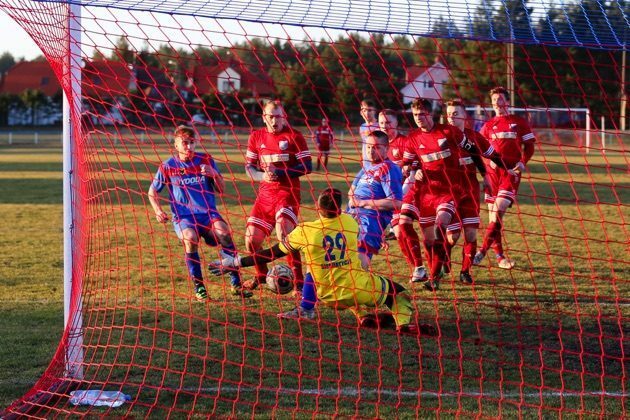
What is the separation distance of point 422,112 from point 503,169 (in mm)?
2785

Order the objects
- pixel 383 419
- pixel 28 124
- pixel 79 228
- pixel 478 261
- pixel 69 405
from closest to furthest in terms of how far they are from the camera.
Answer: pixel 383 419
pixel 69 405
pixel 79 228
pixel 478 261
pixel 28 124

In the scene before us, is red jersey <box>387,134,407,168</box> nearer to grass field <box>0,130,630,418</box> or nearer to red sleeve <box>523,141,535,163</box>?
grass field <box>0,130,630,418</box>

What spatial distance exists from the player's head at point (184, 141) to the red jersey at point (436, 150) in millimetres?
1893

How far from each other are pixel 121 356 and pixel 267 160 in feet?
8.73

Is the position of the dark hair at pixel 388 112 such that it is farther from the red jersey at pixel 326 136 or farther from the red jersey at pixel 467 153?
the red jersey at pixel 467 153

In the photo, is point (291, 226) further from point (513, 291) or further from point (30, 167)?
point (30, 167)

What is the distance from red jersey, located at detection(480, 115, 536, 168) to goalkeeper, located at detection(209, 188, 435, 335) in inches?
141

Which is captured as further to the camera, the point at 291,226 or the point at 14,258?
the point at 14,258

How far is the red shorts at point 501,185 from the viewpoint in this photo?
30.5 feet

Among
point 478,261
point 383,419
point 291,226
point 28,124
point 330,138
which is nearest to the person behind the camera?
point 383,419

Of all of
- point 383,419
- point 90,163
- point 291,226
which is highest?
point 90,163

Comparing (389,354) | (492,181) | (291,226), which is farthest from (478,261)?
(389,354)

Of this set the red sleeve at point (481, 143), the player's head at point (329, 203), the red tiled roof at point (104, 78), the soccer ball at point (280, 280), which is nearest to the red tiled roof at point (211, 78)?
the red tiled roof at point (104, 78)

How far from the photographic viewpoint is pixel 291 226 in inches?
309
